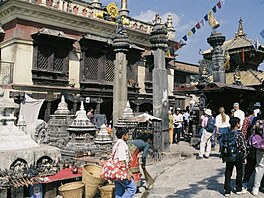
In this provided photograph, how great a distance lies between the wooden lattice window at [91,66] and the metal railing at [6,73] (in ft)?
16.4

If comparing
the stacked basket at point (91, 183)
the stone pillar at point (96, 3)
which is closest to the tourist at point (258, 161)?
the stacked basket at point (91, 183)

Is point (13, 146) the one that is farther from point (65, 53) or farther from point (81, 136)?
point (65, 53)

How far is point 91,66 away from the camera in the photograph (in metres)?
21.3

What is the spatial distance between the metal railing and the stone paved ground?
36.4 ft

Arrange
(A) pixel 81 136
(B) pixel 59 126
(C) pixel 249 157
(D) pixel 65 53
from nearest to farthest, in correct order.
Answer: (C) pixel 249 157
(A) pixel 81 136
(B) pixel 59 126
(D) pixel 65 53

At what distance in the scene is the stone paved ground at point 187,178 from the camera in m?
7.02

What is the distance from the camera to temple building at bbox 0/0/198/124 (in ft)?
57.9

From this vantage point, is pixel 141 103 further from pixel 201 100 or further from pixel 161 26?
pixel 161 26

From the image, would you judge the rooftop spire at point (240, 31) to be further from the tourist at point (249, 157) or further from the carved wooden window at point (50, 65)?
the tourist at point (249, 157)

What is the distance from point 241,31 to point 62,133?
51.0ft

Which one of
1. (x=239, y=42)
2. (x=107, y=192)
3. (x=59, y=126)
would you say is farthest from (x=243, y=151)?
(x=239, y=42)

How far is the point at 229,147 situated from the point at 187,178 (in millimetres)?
2526

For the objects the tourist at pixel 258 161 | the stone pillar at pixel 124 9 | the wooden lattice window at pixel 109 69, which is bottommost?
the tourist at pixel 258 161

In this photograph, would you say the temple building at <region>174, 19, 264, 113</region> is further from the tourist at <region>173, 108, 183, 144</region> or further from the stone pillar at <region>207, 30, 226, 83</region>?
the tourist at <region>173, 108, 183, 144</region>
